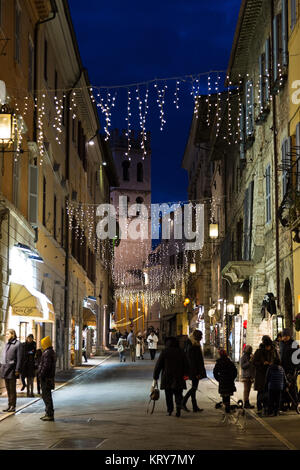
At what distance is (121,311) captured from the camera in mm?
111750

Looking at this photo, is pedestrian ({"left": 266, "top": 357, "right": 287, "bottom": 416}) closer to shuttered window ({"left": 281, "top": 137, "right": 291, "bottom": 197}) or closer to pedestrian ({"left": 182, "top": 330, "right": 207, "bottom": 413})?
pedestrian ({"left": 182, "top": 330, "right": 207, "bottom": 413})

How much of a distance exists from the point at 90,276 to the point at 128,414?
1451 inches

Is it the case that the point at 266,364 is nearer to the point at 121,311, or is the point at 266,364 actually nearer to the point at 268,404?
the point at 268,404

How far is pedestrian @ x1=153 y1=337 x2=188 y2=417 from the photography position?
17.3 metres

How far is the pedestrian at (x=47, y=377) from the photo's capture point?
16484mm

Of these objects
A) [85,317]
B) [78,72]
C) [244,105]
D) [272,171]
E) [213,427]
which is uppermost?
[78,72]

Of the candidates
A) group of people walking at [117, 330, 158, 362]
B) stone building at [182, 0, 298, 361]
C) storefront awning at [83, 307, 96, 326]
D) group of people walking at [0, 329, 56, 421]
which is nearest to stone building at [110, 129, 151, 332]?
group of people walking at [117, 330, 158, 362]

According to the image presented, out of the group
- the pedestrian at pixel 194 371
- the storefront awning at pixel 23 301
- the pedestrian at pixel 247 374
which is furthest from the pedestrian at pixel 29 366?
the pedestrian at pixel 247 374

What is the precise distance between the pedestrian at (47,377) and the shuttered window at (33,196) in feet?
33.4

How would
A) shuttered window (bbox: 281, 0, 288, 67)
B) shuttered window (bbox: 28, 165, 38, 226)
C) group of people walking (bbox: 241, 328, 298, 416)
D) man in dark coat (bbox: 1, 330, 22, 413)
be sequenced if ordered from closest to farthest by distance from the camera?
1. group of people walking (bbox: 241, 328, 298, 416)
2. man in dark coat (bbox: 1, 330, 22, 413)
3. shuttered window (bbox: 281, 0, 288, 67)
4. shuttered window (bbox: 28, 165, 38, 226)

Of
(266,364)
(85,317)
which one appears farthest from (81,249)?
(266,364)

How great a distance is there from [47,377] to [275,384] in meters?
4.64

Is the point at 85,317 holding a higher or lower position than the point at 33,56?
lower

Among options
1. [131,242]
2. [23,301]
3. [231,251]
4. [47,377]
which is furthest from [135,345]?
[131,242]
